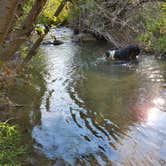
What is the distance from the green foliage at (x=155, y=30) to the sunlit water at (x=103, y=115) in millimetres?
2180

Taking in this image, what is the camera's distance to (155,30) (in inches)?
755

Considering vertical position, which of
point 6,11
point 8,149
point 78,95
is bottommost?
point 78,95

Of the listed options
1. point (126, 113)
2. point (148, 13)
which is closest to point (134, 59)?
point (148, 13)

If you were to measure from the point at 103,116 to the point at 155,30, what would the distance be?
11181 mm

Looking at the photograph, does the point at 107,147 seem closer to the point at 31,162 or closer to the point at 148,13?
the point at 31,162

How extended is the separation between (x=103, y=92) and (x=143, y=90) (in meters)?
1.53

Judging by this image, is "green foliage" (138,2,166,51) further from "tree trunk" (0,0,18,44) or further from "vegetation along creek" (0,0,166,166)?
"tree trunk" (0,0,18,44)

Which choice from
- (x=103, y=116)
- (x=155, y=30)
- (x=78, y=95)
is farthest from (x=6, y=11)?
(x=155, y=30)

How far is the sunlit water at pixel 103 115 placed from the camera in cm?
708

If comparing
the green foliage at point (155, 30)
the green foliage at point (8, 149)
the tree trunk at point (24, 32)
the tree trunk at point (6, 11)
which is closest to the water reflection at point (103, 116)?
the green foliage at point (8, 149)

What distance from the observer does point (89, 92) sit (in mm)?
11984

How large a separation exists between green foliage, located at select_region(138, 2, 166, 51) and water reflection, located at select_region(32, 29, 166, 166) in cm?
262

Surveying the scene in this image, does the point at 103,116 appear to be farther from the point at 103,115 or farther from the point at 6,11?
the point at 6,11

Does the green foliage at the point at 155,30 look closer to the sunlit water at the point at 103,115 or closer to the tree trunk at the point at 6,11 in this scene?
the sunlit water at the point at 103,115
